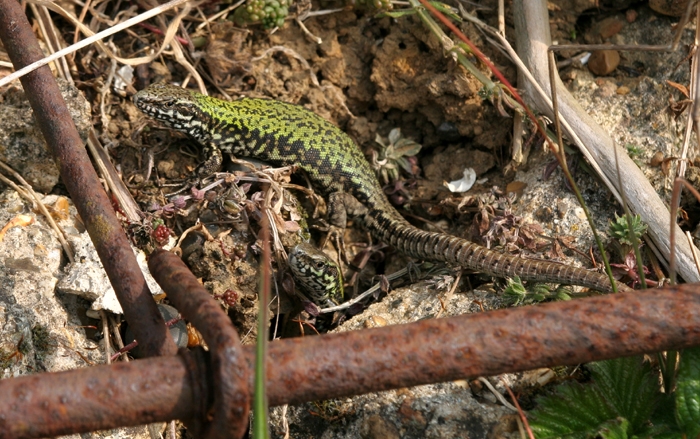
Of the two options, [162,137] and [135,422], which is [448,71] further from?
[135,422]

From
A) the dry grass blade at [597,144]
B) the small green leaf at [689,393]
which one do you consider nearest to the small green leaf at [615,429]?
the small green leaf at [689,393]

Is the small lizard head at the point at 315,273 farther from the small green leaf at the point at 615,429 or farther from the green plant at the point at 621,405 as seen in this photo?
the small green leaf at the point at 615,429

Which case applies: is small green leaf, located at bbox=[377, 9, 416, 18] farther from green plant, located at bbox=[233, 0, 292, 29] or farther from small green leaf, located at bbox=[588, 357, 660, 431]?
small green leaf, located at bbox=[588, 357, 660, 431]

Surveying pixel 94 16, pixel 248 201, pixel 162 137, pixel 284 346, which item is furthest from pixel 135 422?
pixel 94 16

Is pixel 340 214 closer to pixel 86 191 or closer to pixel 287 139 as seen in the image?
pixel 287 139

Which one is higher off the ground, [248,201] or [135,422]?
[135,422]

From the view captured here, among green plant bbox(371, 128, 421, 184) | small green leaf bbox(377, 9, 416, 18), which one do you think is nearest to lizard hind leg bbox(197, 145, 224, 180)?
green plant bbox(371, 128, 421, 184)

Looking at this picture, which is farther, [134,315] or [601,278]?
[601,278]

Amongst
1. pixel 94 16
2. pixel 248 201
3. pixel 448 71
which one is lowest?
pixel 248 201
